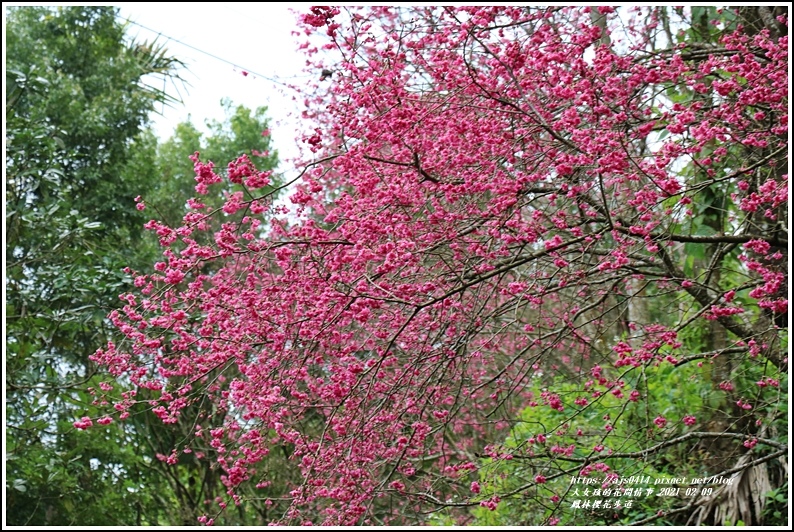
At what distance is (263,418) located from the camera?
12.3ft

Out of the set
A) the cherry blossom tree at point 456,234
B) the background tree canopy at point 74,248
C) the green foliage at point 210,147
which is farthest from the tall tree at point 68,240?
the cherry blossom tree at point 456,234

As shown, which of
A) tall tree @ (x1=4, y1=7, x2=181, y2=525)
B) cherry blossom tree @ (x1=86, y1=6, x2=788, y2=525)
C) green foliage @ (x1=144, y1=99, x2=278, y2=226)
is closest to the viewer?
cherry blossom tree @ (x1=86, y1=6, x2=788, y2=525)

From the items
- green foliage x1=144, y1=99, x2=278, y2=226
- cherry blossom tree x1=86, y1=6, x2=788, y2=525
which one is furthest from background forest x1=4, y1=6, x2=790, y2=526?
green foliage x1=144, y1=99, x2=278, y2=226

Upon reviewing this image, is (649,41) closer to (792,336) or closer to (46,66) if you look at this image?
(792,336)

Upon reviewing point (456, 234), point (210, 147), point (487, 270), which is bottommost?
point (487, 270)

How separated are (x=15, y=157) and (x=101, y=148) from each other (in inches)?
74.9

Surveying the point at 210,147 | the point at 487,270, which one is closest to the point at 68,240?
the point at 210,147

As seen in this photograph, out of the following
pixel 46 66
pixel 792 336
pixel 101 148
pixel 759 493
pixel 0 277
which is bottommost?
pixel 759 493

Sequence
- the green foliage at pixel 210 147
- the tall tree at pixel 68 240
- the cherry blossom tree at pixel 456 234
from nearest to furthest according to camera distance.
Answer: the cherry blossom tree at pixel 456 234 → the tall tree at pixel 68 240 → the green foliage at pixel 210 147

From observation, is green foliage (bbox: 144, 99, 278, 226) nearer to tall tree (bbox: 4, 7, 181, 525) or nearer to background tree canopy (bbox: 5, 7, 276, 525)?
background tree canopy (bbox: 5, 7, 276, 525)

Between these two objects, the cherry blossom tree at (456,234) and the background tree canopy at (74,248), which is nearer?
the cherry blossom tree at (456,234)

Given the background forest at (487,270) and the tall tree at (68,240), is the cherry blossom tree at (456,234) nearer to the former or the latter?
the background forest at (487,270)

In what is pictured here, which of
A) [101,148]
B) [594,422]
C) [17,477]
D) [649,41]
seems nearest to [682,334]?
[594,422]

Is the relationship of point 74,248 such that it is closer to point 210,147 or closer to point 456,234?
point 210,147
